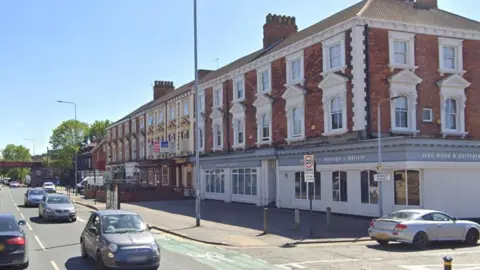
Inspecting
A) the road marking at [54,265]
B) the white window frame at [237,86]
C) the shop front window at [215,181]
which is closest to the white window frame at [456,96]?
the white window frame at [237,86]

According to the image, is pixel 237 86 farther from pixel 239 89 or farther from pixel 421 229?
pixel 421 229

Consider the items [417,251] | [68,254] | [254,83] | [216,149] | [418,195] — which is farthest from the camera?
[216,149]

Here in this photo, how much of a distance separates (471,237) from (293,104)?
15609 millimetres

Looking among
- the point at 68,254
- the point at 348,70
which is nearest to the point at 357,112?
the point at 348,70

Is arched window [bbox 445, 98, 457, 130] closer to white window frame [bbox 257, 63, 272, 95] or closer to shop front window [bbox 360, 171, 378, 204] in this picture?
shop front window [bbox 360, 171, 378, 204]

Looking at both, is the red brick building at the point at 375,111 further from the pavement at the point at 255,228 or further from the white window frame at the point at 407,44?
the pavement at the point at 255,228

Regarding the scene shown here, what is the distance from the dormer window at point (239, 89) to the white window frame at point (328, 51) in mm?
10810

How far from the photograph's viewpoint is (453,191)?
25109 millimetres

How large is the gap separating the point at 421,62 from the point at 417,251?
1466cm

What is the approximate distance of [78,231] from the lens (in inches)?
887

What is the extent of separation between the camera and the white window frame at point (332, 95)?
27641 millimetres

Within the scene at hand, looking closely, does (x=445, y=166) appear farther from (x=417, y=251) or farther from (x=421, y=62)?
(x=417, y=251)

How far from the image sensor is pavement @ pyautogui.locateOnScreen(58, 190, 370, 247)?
19.1m

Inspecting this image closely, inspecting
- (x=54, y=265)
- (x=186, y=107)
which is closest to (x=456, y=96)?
(x=54, y=265)
